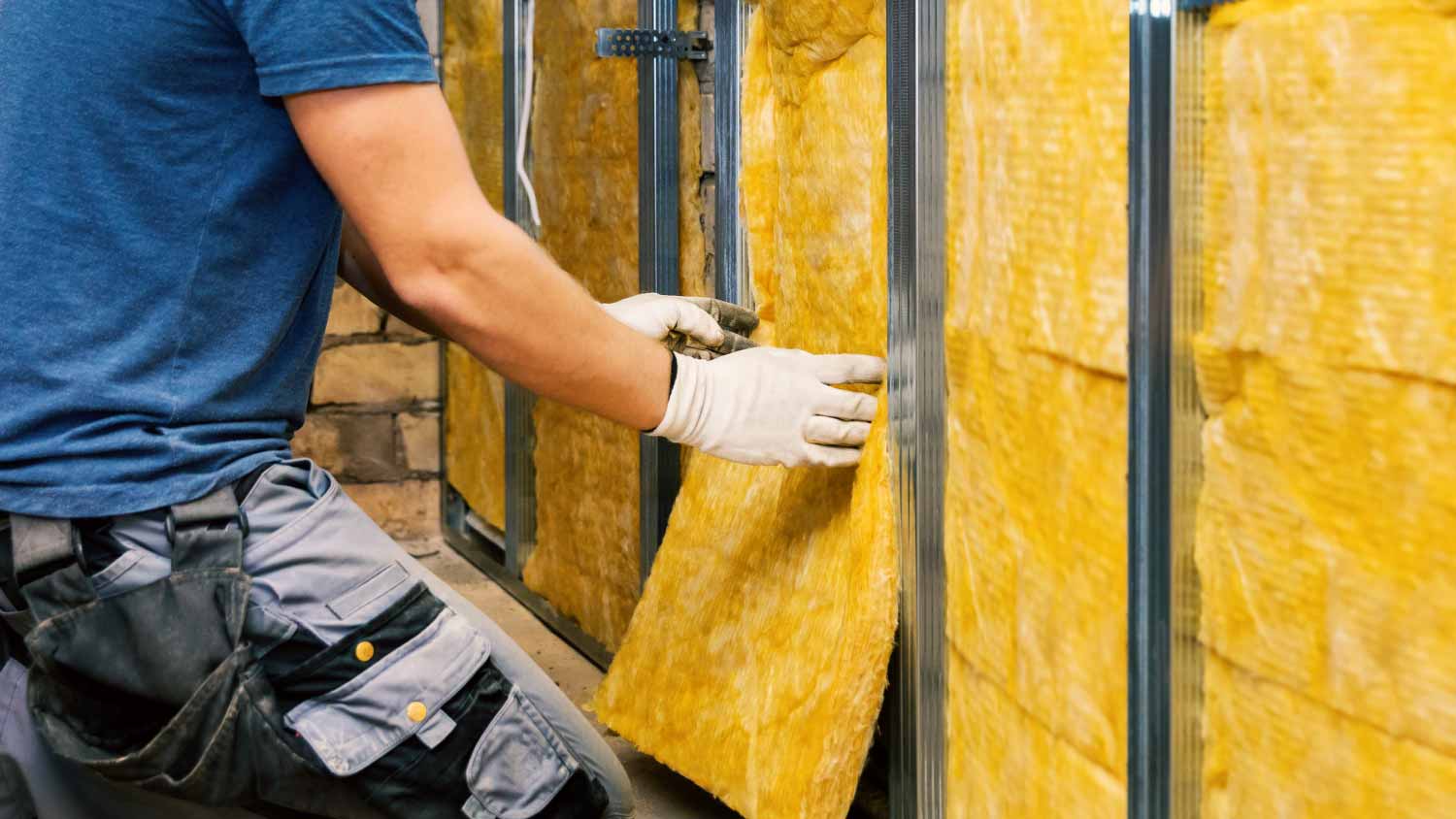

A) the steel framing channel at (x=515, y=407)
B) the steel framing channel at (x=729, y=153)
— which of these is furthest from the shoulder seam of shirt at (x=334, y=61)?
the steel framing channel at (x=515, y=407)

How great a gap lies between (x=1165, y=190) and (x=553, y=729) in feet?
2.68

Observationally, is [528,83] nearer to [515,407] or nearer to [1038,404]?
[515,407]

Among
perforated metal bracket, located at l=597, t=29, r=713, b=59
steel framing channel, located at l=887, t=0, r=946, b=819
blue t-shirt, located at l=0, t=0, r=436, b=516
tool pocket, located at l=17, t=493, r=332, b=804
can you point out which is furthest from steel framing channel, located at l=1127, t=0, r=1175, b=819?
perforated metal bracket, located at l=597, t=29, r=713, b=59

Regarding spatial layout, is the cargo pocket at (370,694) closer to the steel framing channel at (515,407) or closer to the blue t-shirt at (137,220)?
the blue t-shirt at (137,220)

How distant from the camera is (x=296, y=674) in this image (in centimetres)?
139

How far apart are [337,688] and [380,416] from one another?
279cm

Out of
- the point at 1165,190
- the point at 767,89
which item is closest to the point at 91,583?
the point at 1165,190

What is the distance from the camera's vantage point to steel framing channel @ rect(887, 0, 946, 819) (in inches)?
66.5

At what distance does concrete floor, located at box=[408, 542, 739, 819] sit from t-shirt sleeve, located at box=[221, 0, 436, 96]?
1.31 m

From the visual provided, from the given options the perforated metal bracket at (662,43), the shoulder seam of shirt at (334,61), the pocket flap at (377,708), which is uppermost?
the perforated metal bracket at (662,43)

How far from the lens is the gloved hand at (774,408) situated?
65.6 inches

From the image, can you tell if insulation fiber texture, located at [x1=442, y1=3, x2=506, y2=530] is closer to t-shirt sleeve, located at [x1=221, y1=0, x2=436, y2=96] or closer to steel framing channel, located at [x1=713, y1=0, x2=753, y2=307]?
steel framing channel, located at [x1=713, y1=0, x2=753, y2=307]

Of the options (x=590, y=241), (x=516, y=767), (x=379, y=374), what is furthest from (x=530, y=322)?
(x=379, y=374)

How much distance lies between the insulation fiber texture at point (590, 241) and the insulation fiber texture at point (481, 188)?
363 millimetres
